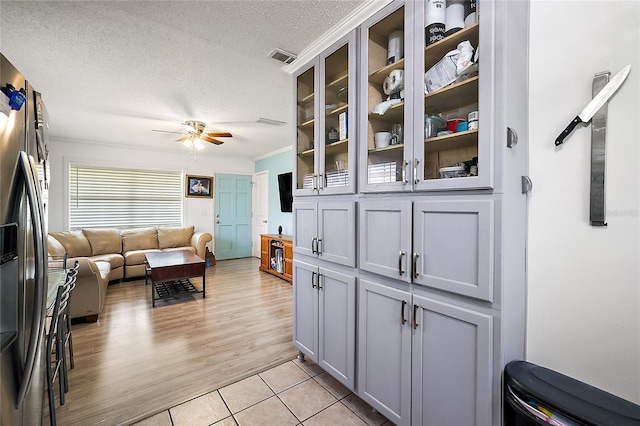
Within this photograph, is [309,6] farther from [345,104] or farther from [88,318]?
[88,318]

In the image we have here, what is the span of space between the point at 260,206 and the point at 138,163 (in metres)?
2.62

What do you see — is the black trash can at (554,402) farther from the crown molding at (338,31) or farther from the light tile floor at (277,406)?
the crown molding at (338,31)

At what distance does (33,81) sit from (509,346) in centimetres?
422

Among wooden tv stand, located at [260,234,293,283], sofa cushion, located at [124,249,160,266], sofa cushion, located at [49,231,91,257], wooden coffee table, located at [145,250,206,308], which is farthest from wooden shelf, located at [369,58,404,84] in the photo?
sofa cushion, located at [49,231,91,257]

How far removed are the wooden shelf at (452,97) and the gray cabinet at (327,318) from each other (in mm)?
1103

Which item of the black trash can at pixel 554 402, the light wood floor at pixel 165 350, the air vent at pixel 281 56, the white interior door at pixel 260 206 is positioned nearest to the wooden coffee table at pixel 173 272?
the light wood floor at pixel 165 350

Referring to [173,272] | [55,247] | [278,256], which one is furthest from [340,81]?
[55,247]

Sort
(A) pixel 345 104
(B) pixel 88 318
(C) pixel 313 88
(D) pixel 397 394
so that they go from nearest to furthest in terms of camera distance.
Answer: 1. (D) pixel 397 394
2. (A) pixel 345 104
3. (C) pixel 313 88
4. (B) pixel 88 318

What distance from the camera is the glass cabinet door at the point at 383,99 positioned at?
5.17 feet

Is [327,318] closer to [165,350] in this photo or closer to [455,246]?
[455,246]

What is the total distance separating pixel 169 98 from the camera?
3.05m

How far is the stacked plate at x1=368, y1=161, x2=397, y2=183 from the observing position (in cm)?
159

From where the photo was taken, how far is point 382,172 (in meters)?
1.64

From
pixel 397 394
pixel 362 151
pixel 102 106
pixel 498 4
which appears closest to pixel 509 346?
pixel 397 394
